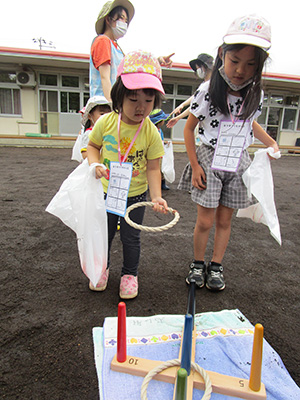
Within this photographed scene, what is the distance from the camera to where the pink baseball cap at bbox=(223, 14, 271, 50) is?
1.49m

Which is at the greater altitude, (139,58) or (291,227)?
(139,58)

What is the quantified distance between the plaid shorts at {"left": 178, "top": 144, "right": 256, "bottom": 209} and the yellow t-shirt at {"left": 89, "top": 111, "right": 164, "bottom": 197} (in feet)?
1.07

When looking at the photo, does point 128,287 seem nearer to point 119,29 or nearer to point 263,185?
point 263,185

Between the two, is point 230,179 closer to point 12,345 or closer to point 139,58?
point 139,58

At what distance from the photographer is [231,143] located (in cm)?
182

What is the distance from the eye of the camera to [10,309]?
5.54 ft

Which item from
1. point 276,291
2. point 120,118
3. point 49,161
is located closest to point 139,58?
point 120,118

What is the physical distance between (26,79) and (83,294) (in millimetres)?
12390

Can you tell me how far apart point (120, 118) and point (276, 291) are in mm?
1551

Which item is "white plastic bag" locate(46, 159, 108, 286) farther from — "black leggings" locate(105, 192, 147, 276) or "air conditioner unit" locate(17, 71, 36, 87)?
"air conditioner unit" locate(17, 71, 36, 87)

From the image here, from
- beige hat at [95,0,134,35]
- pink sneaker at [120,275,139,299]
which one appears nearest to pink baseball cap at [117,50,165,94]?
beige hat at [95,0,134,35]

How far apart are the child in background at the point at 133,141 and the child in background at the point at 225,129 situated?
32 centimetres

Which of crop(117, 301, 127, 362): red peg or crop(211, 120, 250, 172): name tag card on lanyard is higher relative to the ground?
crop(211, 120, 250, 172): name tag card on lanyard

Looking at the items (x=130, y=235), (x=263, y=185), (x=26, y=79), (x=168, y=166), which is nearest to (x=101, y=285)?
(x=130, y=235)
